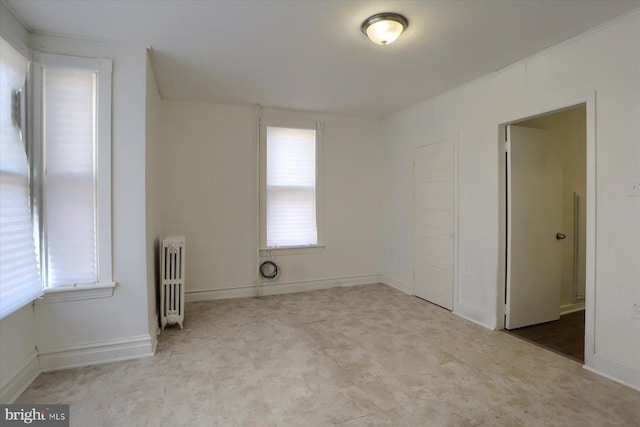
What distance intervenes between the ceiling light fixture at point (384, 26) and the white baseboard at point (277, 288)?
3.36 m

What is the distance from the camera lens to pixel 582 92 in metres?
2.51

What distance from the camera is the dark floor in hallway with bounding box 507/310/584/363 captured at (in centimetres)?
280

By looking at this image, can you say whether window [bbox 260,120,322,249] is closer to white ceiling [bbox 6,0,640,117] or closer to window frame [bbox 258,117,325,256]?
window frame [bbox 258,117,325,256]

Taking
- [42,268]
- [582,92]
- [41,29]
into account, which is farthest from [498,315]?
[41,29]

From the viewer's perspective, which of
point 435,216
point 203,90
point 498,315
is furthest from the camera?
point 435,216

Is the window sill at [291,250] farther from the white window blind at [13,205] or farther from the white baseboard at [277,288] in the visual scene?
the white window blind at [13,205]

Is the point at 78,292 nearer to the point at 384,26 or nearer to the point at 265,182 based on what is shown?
the point at 265,182

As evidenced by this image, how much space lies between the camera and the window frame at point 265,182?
4.48 m

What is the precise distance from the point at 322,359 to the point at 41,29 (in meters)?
3.32

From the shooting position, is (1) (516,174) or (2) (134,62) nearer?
(2) (134,62)

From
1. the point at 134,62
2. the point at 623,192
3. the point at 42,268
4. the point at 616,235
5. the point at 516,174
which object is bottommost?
the point at 42,268

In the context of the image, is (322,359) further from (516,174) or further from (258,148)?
(258,148)

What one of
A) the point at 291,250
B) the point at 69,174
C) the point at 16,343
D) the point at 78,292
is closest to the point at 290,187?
the point at 291,250

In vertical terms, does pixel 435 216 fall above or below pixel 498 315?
above
